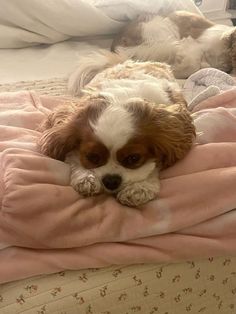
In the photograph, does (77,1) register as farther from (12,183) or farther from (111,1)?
(12,183)

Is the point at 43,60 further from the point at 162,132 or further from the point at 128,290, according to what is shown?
the point at 128,290

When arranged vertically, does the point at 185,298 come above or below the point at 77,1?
below

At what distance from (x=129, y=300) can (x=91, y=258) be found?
129 millimetres

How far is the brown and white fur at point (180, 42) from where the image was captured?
7.18ft

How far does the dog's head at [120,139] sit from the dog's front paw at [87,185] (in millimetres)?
20

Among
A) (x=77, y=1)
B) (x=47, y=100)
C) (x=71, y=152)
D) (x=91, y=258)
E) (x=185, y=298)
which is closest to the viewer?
(x=91, y=258)

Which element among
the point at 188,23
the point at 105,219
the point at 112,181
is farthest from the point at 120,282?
the point at 188,23

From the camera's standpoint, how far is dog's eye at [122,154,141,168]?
112 centimetres

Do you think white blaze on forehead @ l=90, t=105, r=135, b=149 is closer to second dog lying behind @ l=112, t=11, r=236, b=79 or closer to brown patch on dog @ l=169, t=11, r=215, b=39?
second dog lying behind @ l=112, t=11, r=236, b=79

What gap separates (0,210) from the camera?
1008 millimetres

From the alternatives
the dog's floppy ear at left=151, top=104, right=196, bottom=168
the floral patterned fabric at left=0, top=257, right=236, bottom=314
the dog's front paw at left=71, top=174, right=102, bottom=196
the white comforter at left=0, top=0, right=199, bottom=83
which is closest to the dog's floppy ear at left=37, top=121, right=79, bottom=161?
the dog's front paw at left=71, top=174, right=102, bottom=196

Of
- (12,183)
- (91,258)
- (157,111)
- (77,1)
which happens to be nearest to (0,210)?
(12,183)

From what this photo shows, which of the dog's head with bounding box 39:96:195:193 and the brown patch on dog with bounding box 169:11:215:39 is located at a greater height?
the brown patch on dog with bounding box 169:11:215:39

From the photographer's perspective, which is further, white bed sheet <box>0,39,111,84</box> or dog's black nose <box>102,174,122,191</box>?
white bed sheet <box>0,39,111,84</box>
